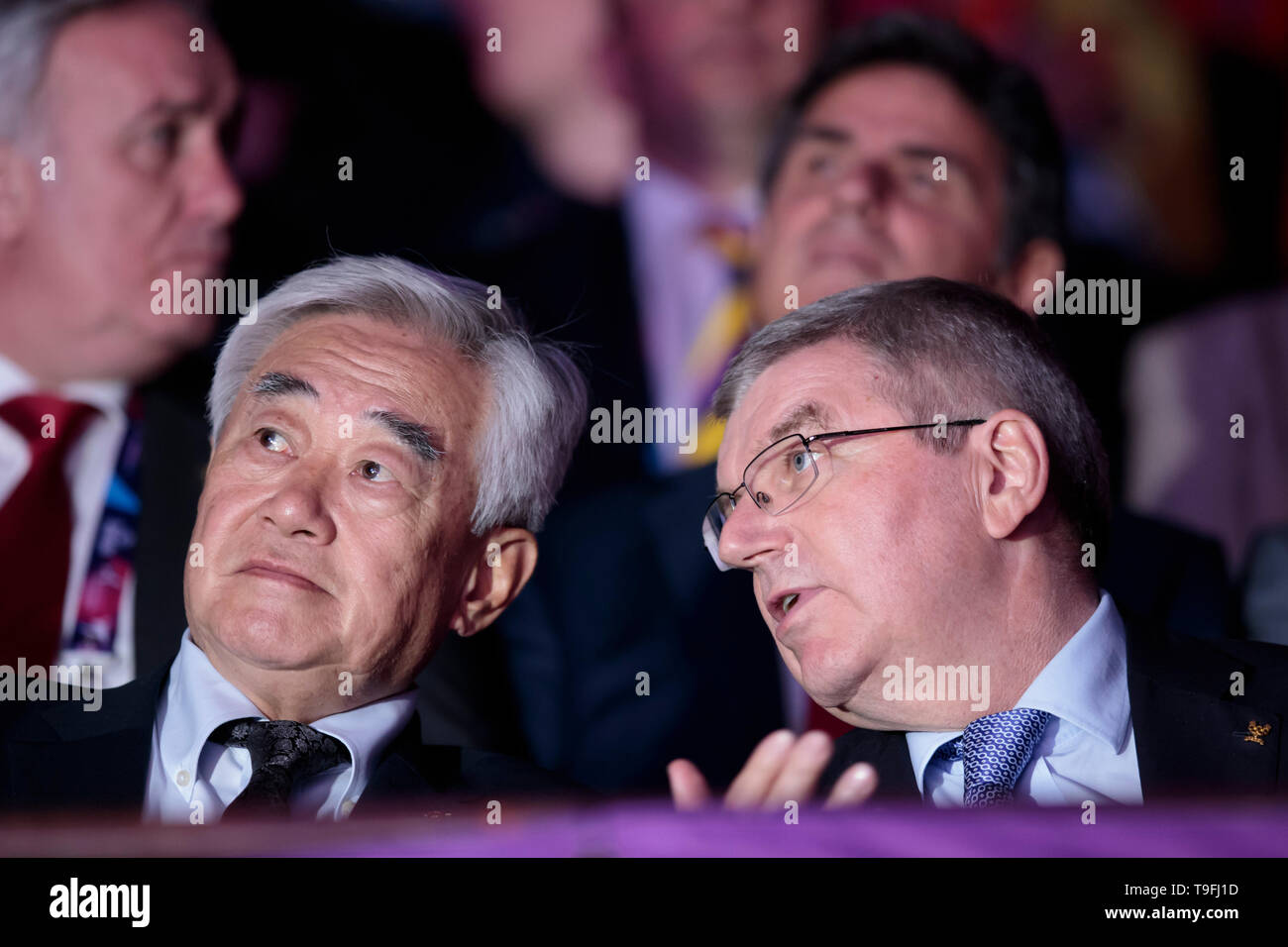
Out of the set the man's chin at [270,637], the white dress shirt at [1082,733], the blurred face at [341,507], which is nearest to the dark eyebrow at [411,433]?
the blurred face at [341,507]

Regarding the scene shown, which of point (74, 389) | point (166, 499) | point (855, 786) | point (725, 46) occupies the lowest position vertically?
point (855, 786)

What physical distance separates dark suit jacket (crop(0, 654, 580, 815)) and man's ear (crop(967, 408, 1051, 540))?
92cm

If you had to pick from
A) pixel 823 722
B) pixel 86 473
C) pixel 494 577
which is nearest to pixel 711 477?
pixel 823 722

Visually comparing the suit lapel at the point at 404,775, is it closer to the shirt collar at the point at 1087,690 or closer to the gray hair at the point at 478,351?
the gray hair at the point at 478,351

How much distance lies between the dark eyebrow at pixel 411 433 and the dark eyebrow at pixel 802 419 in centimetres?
59

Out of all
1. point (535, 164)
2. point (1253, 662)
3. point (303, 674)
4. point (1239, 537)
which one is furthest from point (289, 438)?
point (1239, 537)

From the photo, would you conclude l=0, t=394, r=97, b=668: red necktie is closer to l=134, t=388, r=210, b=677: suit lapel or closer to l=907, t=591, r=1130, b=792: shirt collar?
l=134, t=388, r=210, b=677: suit lapel

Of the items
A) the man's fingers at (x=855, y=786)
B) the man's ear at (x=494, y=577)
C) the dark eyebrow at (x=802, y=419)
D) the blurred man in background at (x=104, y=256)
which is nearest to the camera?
the man's fingers at (x=855, y=786)

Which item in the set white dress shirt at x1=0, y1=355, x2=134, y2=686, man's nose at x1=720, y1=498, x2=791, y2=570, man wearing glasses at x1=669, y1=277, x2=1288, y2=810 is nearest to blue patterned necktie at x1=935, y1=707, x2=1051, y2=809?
man wearing glasses at x1=669, y1=277, x2=1288, y2=810

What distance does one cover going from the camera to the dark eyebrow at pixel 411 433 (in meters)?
2.46

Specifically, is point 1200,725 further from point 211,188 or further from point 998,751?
point 211,188

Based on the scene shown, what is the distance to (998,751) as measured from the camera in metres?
2.34

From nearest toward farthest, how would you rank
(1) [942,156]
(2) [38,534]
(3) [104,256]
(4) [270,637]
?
(4) [270,637], (2) [38,534], (3) [104,256], (1) [942,156]

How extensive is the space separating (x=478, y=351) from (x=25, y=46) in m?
1.33
